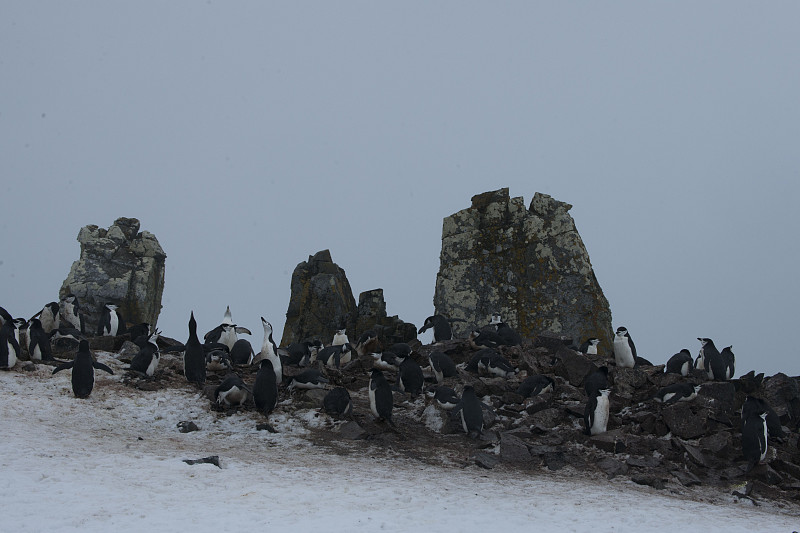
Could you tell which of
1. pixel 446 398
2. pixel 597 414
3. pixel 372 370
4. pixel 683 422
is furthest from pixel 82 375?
pixel 683 422

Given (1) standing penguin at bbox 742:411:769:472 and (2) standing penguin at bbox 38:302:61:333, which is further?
(2) standing penguin at bbox 38:302:61:333

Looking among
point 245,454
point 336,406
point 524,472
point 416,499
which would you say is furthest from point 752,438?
point 245,454

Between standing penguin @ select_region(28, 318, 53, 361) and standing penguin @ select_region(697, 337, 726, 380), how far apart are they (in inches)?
560

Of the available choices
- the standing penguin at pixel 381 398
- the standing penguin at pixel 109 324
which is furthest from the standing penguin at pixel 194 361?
the standing penguin at pixel 109 324

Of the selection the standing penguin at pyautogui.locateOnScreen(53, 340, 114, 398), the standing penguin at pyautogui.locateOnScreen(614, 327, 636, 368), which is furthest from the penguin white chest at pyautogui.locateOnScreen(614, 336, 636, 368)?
the standing penguin at pyautogui.locateOnScreen(53, 340, 114, 398)

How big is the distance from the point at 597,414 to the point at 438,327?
9958 mm

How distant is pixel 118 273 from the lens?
28094 mm

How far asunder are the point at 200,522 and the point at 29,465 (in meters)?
3.07

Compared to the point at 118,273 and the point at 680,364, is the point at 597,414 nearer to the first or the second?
the point at 680,364

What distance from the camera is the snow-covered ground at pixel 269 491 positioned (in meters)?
7.11

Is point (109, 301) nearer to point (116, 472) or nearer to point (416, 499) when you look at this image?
point (116, 472)

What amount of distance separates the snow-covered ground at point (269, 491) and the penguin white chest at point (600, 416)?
157 cm

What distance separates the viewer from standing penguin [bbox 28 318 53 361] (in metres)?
14.6

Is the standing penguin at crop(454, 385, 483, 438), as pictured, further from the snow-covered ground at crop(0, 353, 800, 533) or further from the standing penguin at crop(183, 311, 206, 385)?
the standing penguin at crop(183, 311, 206, 385)
